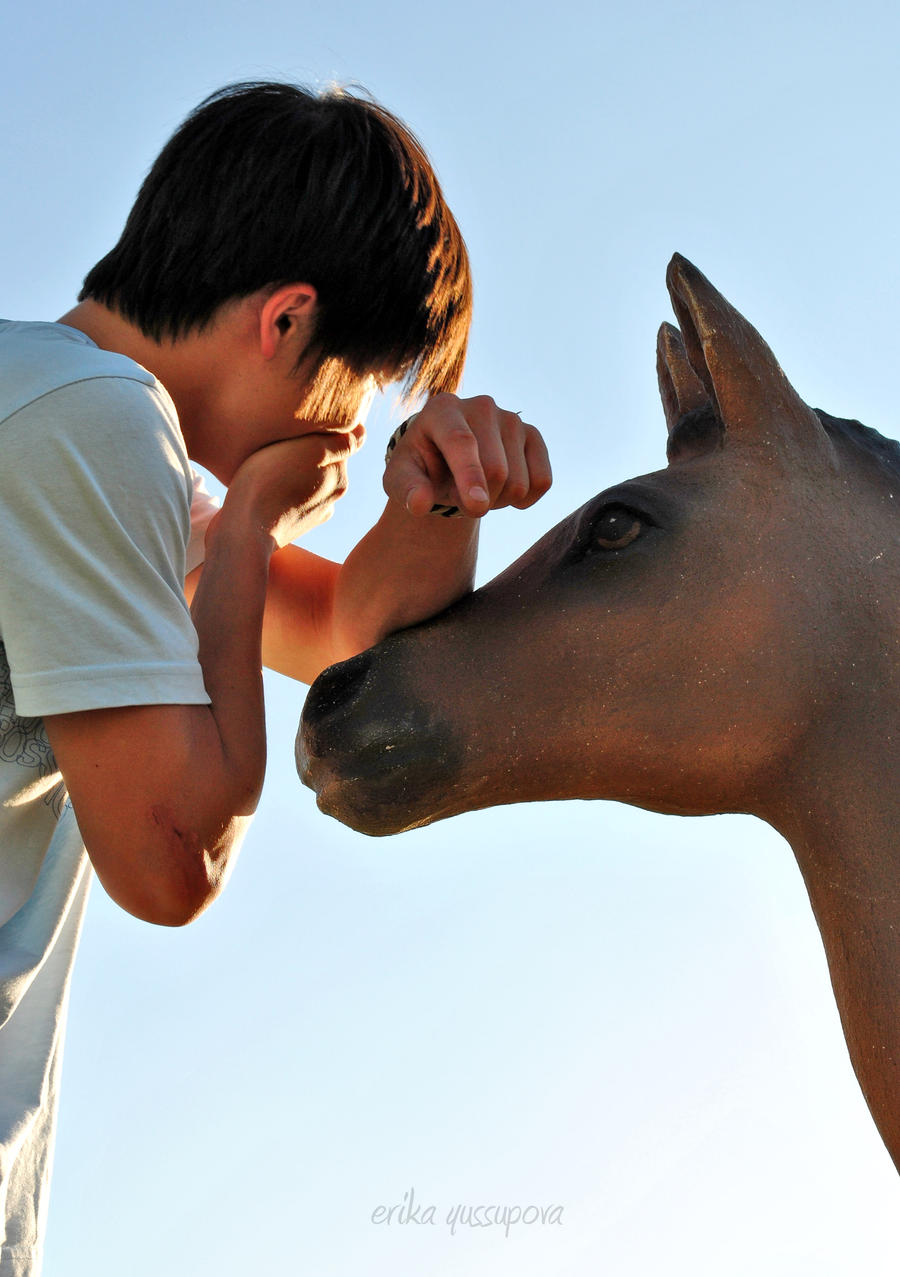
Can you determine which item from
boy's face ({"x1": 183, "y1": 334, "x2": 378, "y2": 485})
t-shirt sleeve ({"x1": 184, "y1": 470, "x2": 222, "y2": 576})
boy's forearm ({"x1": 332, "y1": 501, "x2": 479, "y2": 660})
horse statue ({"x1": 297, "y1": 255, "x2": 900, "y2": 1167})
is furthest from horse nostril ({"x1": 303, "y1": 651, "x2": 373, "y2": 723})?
t-shirt sleeve ({"x1": 184, "y1": 470, "x2": 222, "y2": 576})

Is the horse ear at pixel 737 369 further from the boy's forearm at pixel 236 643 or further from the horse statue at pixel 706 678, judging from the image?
the boy's forearm at pixel 236 643

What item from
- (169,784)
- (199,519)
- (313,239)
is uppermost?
(313,239)

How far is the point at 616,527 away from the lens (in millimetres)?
1220

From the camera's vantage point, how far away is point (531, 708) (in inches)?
45.6

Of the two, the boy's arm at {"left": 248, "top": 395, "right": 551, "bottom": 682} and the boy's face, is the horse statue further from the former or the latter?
the boy's face

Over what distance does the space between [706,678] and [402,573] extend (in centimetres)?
36

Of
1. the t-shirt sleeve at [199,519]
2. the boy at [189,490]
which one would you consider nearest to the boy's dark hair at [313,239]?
the boy at [189,490]

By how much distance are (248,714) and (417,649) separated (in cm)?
18

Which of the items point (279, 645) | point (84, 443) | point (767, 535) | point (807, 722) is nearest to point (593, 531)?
point (767, 535)

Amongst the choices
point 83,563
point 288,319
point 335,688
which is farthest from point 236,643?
point 288,319

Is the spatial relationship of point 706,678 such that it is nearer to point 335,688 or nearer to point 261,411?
point 335,688

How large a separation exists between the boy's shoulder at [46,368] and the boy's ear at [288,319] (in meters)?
0.22

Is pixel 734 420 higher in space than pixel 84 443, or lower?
higher

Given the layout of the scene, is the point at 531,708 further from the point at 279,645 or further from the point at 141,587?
the point at 279,645
